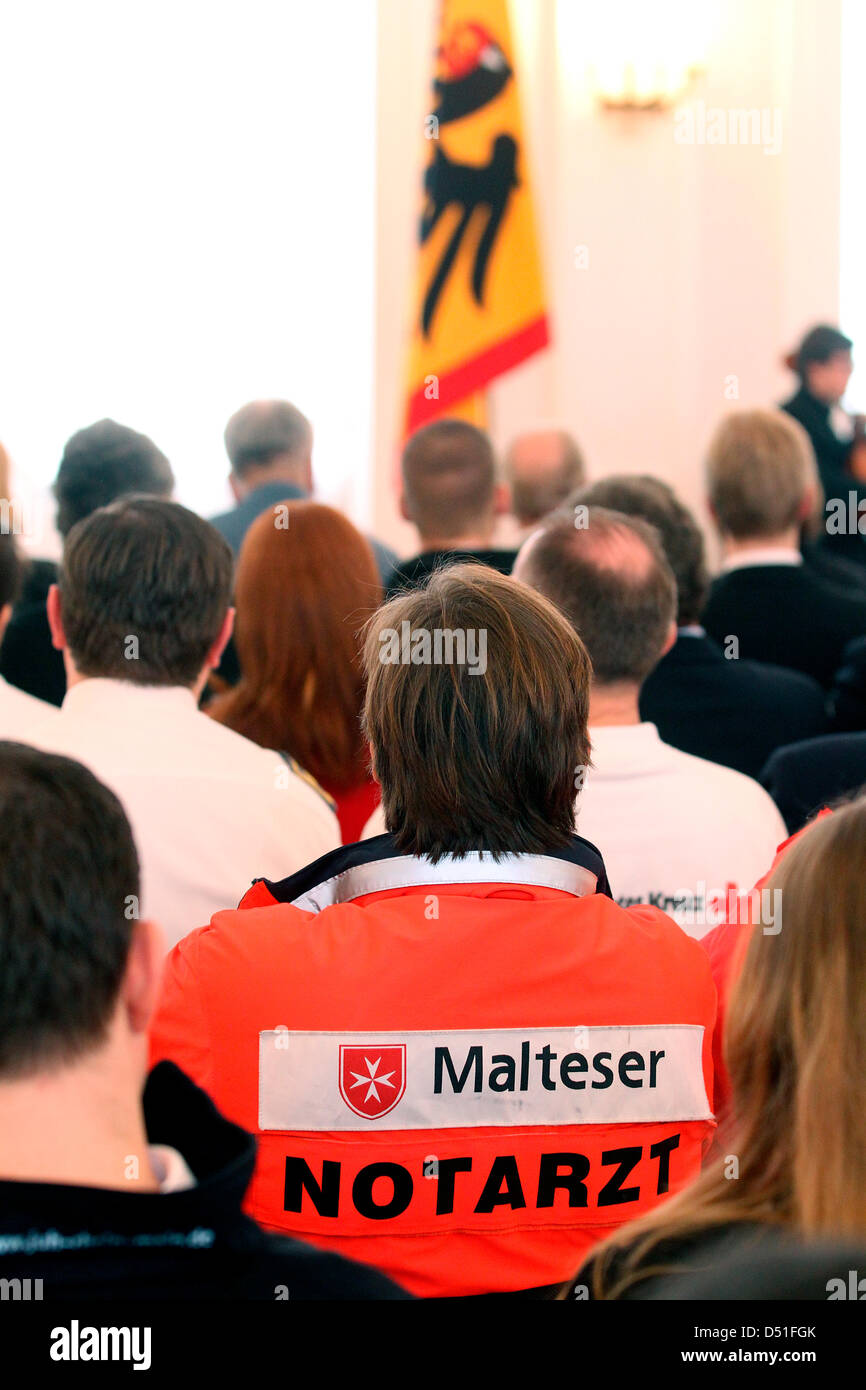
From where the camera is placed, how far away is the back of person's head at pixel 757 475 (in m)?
3.05

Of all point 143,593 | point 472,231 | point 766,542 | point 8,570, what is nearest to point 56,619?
point 143,593

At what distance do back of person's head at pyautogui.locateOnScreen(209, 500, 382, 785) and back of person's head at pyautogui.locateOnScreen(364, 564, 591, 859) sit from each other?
36.7 inches

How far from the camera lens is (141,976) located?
91 cm

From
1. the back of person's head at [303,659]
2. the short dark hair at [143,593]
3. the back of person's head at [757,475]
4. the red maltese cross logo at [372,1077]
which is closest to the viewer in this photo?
the red maltese cross logo at [372,1077]

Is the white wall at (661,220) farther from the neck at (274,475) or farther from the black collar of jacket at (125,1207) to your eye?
the black collar of jacket at (125,1207)

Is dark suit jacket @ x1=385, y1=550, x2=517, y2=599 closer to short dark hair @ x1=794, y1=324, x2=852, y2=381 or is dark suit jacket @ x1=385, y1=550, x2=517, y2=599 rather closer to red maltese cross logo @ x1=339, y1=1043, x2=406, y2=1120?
red maltese cross logo @ x1=339, y1=1043, x2=406, y2=1120

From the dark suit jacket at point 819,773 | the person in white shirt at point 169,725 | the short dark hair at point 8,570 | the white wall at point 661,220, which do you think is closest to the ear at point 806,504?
the dark suit jacket at point 819,773

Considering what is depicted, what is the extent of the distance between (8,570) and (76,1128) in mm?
1717

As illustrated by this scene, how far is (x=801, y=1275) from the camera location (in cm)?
83

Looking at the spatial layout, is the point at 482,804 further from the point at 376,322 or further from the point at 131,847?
the point at 376,322

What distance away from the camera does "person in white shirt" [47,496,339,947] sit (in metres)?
1.90

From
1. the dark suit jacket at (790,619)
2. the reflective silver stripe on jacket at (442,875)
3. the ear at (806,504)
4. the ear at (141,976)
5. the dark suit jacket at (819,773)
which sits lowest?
the dark suit jacket at (819,773)

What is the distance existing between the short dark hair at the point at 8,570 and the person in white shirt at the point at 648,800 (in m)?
0.91
